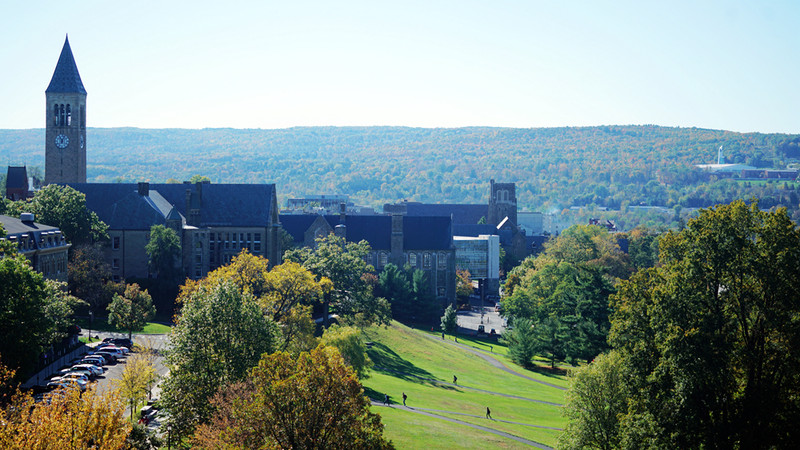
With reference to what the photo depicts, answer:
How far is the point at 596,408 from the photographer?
148ft

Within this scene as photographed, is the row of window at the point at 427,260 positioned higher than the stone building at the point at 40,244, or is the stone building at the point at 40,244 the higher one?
the stone building at the point at 40,244

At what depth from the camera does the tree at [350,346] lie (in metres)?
57.2

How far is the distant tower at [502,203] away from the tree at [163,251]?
9761 centimetres

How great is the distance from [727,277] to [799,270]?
10.2 feet

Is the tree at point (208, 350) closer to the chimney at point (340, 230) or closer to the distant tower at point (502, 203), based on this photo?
the chimney at point (340, 230)

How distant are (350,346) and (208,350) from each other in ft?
61.0

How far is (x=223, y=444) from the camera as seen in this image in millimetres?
31047

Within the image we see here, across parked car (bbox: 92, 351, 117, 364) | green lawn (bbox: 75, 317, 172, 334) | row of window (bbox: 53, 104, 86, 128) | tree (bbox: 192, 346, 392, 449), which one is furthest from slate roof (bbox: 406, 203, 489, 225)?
tree (bbox: 192, 346, 392, 449)

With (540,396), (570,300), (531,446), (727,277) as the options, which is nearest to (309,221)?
(570,300)

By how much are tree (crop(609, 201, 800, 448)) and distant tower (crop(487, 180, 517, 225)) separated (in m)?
133

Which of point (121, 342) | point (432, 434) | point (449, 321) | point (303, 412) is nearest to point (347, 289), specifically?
point (449, 321)

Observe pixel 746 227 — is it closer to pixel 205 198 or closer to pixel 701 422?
pixel 701 422

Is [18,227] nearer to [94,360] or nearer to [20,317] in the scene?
[94,360]

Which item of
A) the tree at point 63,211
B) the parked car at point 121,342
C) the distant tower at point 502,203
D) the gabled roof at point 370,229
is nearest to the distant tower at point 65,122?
the tree at point 63,211
